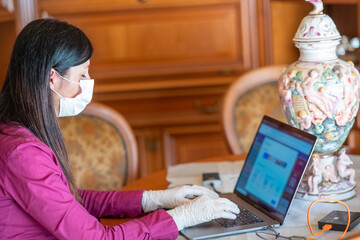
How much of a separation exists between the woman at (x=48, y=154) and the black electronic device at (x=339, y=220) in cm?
23

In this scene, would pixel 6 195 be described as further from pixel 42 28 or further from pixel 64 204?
pixel 42 28

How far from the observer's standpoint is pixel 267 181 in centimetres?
163

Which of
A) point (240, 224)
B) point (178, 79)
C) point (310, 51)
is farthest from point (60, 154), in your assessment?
point (178, 79)

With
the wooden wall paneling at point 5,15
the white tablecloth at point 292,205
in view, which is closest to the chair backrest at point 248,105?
the white tablecloth at point 292,205

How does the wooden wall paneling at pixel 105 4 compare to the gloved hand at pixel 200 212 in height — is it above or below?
above

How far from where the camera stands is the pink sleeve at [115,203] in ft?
5.59

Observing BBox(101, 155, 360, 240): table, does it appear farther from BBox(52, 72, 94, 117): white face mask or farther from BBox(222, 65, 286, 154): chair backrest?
BBox(222, 65, 286, 154): chair backrest

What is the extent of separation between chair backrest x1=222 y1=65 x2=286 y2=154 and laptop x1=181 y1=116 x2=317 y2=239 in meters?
0.72

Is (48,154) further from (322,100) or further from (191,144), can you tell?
(191,144)

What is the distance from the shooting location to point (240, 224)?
1506 mm

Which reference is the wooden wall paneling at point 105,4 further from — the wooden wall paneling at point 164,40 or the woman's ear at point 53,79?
the woman's ear at point 53,79

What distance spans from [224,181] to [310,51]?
0.50 metres

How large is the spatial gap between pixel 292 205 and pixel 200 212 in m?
0.29

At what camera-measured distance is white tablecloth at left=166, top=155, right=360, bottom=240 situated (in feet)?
4.75
